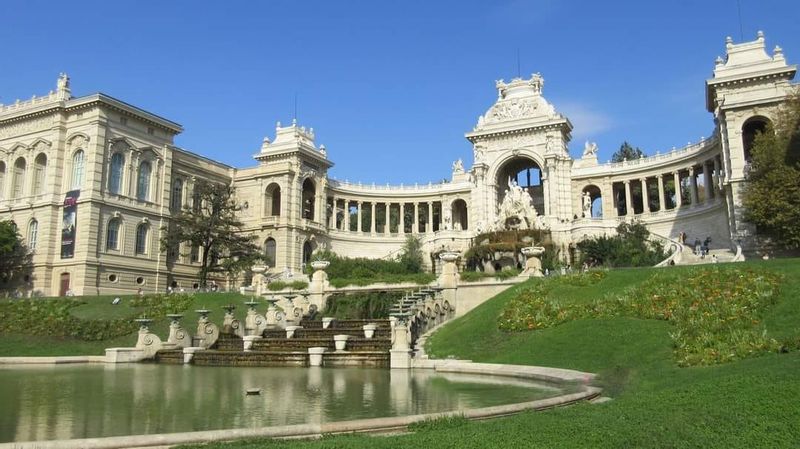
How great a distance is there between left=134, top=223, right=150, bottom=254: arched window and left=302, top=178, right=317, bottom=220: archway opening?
20.3 meters

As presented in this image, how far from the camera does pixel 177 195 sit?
65250 mm

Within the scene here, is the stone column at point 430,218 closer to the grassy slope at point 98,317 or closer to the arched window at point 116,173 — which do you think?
the arched window at point 116,173

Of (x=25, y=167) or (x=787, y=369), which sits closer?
(x=787, y=369)

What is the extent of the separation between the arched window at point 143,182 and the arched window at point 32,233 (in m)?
8.99


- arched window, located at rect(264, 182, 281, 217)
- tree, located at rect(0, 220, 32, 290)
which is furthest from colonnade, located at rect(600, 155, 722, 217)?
tree, located at rect(0, 220, 32, 290)

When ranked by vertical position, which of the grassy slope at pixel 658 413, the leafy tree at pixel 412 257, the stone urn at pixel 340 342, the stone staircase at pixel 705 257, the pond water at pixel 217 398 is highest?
the leafy tree at pixel 412 257

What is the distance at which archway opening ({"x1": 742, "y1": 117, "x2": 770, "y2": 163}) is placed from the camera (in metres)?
49.7

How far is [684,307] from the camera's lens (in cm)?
2127

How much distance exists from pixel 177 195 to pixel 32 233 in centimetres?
1399

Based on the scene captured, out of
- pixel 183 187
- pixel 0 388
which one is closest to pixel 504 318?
pixel 0 388

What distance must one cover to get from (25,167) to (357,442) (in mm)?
62162

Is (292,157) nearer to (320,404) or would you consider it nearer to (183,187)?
(183,187)

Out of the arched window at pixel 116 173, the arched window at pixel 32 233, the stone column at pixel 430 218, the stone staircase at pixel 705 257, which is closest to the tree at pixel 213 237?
the arched window at pixel 116 173

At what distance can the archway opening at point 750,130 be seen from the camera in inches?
1955
